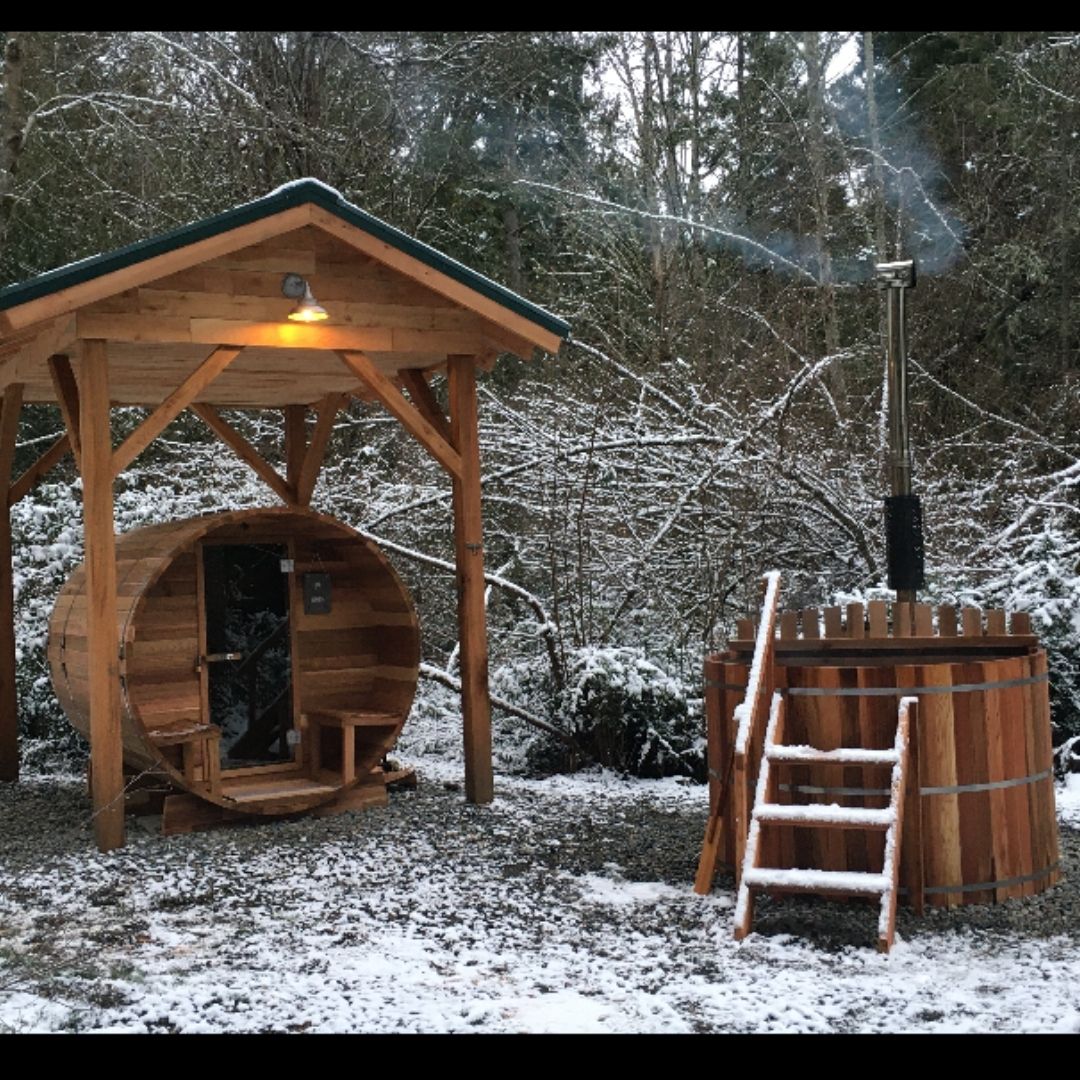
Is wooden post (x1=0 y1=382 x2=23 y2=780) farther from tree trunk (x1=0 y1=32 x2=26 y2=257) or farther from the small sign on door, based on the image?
tree trunk (x1=0 y1=32 x2=26 y2=257)

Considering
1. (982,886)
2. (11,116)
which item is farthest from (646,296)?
(982,886)

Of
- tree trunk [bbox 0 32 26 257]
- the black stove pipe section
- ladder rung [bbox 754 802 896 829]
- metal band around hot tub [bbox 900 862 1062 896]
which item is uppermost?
tree trunk [bbox 0 32 26 257]

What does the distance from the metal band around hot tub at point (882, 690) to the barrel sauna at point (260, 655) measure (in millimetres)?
3306

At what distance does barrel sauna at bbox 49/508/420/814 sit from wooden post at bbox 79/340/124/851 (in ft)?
0.47

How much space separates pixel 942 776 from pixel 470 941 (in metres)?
2.19

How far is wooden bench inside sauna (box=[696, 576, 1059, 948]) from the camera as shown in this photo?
5.93 meters

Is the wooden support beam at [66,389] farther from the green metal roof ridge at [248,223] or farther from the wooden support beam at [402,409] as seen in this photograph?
the wooden support beam at [402,409]

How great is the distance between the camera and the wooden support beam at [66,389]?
793cm

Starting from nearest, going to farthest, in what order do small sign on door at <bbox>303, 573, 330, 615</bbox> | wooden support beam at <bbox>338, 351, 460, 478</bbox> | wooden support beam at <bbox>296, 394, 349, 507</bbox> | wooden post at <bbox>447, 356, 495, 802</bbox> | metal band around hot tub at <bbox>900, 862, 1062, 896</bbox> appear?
metal band around hot tub at <bbox>900, 862, 1062, 896</bbox> < wooden support beam at <bbox>338, 351, 460, 478</bbox> < wooden post at <bbox>447, 356, 495, 802</bbox> < small sign on door at <bbox>303, 573, 330, 615</bbox> < wooden support beam at <bbox>296, 394, 349, 507</bbox>

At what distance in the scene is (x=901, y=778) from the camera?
18.9ft

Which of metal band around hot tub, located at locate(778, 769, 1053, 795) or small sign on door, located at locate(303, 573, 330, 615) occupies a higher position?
small sign on door, located at locate(303, 573, 330, 615)

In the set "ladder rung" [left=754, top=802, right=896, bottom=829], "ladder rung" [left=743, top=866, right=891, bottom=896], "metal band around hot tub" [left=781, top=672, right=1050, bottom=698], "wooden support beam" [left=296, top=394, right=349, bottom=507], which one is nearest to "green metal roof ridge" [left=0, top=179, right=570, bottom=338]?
"wooden support beam" [left=296, top=394, right=349, bottom=507]

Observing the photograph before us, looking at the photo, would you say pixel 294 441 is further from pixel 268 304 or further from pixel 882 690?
pixel 882 690
